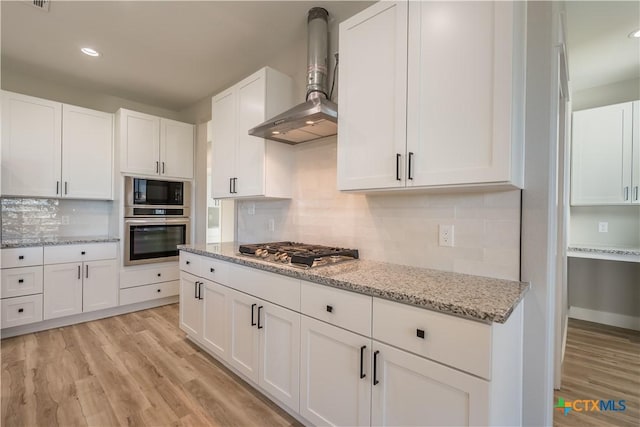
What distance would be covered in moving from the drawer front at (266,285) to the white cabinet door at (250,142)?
0.72 metres

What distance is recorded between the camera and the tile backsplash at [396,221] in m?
1.51

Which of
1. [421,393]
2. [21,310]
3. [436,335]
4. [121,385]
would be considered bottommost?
[121,385]

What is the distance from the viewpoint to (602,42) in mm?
2488

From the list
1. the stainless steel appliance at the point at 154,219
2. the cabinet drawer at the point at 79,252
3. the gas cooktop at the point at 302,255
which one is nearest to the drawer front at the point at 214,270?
the gas cooktop at the point at 302,255

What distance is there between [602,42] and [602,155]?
46.3 inches

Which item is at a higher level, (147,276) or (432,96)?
(432,96)

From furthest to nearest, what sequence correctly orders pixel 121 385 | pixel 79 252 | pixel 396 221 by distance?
pixel 79 252
pixel 121 385
pixel 396 221

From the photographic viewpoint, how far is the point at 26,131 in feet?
9.91

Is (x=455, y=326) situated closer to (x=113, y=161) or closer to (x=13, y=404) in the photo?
(x=13, y=404)

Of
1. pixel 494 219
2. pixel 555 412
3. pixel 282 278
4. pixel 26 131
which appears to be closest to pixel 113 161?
pixel 26 131

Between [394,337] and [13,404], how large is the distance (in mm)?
2411

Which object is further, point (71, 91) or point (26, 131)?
point (71, 91)

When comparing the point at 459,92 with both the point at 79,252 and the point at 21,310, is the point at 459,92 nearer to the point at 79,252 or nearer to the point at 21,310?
the point at 79,252

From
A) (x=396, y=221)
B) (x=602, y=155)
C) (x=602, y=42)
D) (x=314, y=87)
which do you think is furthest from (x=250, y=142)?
(x=602, y=155)
